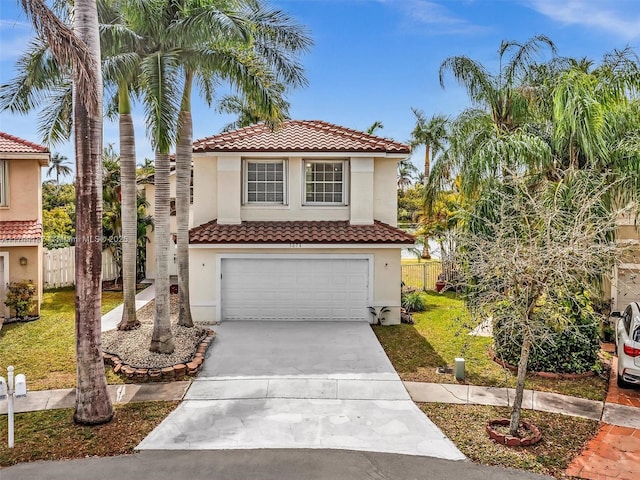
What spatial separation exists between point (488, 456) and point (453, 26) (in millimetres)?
13101

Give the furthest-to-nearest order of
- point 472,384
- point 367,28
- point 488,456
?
point 367,28, point 472,384, point 488,456

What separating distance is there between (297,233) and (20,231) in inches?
399

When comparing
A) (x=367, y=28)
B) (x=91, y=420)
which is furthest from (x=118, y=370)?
(x=367, y=28)

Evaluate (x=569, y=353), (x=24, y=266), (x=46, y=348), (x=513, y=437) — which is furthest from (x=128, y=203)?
(x=569, y=353)

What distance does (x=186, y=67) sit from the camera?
1259 cm

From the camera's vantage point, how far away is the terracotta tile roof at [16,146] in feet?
55.5

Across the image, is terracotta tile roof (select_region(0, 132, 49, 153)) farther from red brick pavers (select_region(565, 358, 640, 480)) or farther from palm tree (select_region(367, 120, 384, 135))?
palm tree (select_region(367, 120, 384, 135))

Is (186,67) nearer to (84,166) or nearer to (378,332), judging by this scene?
(84,166)

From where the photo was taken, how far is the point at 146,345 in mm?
13039

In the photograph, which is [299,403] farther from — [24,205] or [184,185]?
[24,205]

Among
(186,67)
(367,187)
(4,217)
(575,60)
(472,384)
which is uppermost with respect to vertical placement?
(575,60)

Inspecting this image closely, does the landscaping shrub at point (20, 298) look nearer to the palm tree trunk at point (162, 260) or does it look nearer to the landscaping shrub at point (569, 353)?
the palm tree trunk at point (162, 260)

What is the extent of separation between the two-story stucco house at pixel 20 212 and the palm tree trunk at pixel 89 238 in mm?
9815

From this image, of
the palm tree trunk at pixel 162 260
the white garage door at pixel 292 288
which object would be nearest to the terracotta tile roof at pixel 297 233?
the white garage door at pixel 292 288
